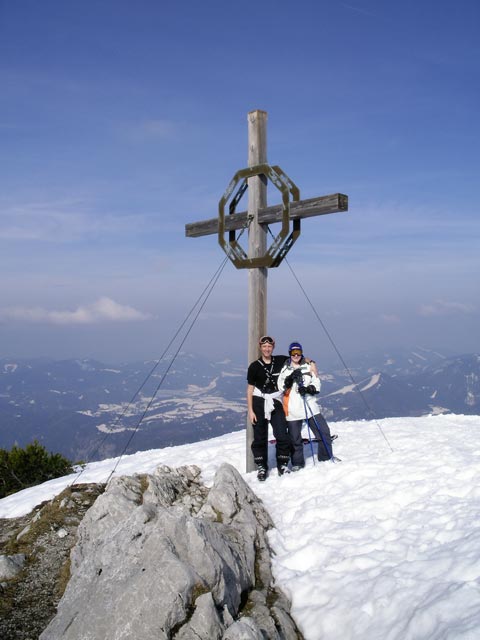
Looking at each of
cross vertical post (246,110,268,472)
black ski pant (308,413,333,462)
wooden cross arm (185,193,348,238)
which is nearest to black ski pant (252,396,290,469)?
cross vertical post (246,110,268,472)

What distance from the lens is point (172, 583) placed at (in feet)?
19.3

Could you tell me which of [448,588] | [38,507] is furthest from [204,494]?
[448,588]

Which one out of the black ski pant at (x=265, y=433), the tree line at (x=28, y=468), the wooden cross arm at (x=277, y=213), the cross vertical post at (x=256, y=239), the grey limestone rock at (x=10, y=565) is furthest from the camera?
the tree line at (x=28, y=468)

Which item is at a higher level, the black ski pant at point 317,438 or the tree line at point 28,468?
the black ski pant at point 317,438

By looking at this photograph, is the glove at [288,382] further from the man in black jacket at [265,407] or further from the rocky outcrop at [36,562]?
the rocky outcrop at [36,562]

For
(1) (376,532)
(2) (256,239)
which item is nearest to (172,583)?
(1) (376,532)

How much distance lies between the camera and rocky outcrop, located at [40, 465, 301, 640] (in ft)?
18.3

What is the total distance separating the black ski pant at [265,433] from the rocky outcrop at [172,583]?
2.61 metres

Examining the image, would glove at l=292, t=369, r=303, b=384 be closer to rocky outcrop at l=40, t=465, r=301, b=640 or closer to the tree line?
rocky outcrop at l=40, t=465, r=301, b=640

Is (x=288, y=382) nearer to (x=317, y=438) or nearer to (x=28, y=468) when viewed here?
(x=317, y=438)

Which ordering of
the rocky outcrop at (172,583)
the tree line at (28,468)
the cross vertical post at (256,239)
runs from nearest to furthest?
1. the rocky outcrop at (172,583)
2. the cross vertical post at (256,239)
3. the tree line at (28,468)

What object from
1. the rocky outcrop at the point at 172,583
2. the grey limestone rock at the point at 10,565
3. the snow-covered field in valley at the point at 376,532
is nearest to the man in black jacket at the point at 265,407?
the snow-covered field in valley at the point at 376,532

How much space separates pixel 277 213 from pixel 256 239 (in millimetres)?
843

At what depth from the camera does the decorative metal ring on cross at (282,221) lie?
35.8 feet
